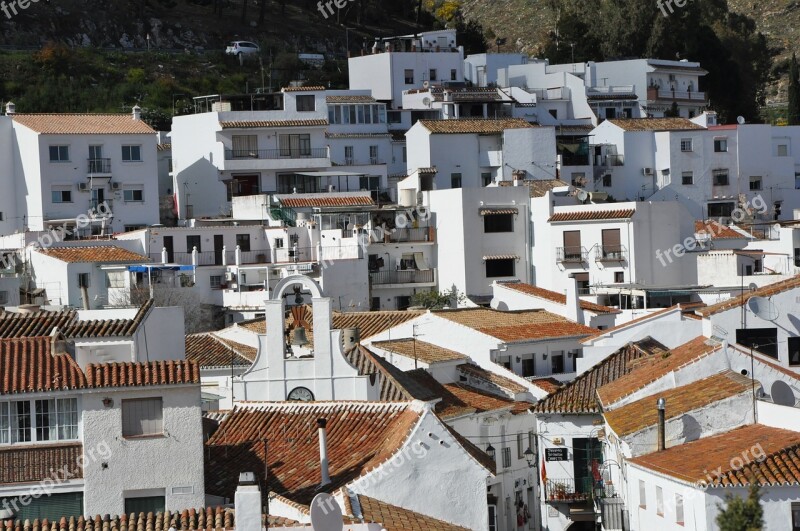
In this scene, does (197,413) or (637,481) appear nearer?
(197,413)

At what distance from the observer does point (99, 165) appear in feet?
250

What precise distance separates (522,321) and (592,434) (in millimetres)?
18306

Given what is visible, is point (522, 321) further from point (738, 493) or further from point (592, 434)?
point (738, 493)

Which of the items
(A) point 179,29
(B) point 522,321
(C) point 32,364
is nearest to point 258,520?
(C) point 32,364

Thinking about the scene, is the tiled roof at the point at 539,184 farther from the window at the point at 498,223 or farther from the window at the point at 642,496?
the window at the point at 642,496

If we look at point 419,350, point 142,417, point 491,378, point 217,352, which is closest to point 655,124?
point 491,378

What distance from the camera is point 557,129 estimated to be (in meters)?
88.9

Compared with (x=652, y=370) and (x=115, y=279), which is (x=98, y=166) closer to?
(x=115, y=279)

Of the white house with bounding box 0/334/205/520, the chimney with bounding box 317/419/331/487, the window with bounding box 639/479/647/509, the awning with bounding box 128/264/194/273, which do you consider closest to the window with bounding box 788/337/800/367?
the window with bounding box 639/479/647/509

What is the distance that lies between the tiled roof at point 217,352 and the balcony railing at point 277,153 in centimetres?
2743

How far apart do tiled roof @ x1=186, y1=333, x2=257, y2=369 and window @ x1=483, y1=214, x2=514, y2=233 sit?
69.4 ft

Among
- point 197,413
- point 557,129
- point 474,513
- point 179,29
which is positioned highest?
point 179,29

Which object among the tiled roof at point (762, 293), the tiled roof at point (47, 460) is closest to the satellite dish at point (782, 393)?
the tiled roof at point (762, 293)

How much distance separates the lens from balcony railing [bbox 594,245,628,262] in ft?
232
